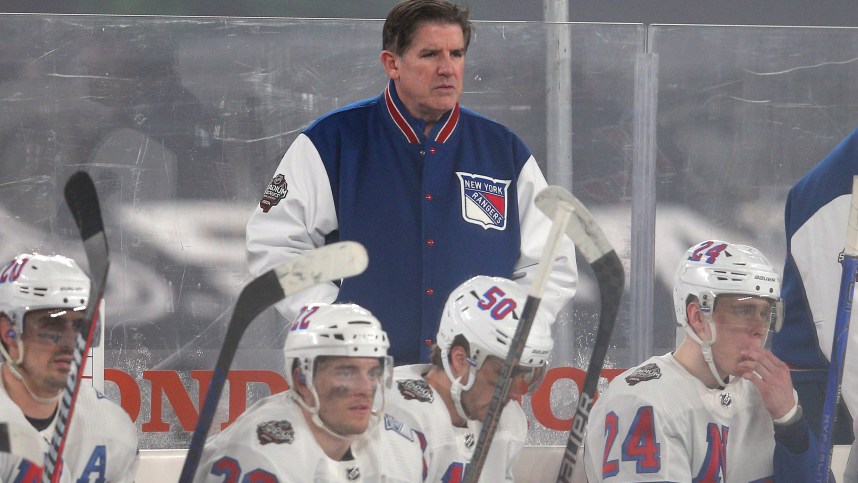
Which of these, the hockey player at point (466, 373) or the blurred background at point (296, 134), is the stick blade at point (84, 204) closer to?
the hockey player at point (466, 373)

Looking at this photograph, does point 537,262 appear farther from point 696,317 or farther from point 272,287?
point 272,287

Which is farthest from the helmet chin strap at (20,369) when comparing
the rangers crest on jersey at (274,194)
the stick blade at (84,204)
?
the rangers crest on jersey at (274,194)

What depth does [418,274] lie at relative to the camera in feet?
7.50

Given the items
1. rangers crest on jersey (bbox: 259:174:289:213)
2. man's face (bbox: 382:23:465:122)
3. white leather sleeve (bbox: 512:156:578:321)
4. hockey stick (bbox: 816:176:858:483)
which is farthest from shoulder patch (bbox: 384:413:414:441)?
hockey stick (bbox: 816:176:858:483)

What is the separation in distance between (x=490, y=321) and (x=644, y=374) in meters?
0.46

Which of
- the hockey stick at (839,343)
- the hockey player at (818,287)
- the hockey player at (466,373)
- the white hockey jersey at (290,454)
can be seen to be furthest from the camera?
the hockey player at (818,287)

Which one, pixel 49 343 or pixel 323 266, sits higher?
pixel 323 266

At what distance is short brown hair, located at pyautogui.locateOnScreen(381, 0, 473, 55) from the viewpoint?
226 centimetres

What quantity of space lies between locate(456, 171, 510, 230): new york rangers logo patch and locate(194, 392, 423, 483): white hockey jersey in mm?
436

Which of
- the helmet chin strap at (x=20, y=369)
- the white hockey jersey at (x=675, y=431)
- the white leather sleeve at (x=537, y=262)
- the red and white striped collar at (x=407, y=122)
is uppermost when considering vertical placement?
the red and white striped collar at (x=407, y=122)

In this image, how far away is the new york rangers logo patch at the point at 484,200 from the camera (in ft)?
7.44

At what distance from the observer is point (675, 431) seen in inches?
89.4

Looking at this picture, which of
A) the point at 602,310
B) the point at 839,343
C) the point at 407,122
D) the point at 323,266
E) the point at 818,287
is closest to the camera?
the point at 323,266

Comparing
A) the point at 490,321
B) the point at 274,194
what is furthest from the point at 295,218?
the point at 490,321
